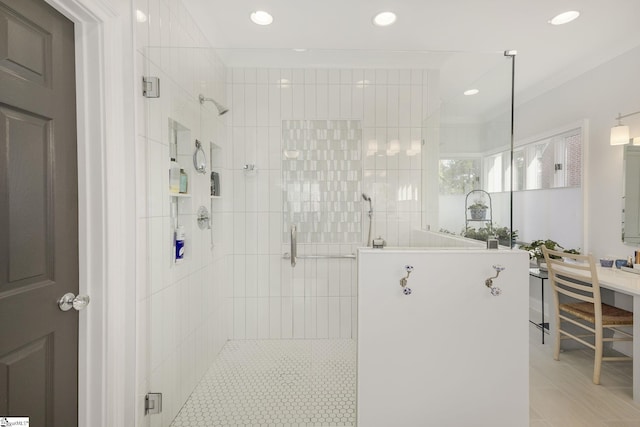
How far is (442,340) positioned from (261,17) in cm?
220

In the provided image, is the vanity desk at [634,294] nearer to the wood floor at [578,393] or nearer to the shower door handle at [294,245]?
the wood floor at [578,393]

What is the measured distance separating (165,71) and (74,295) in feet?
3.57

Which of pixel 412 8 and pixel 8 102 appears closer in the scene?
pixel 8 102

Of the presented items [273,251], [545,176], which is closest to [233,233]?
[273,251]

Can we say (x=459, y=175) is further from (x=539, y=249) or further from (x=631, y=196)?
(x=539, y=249)

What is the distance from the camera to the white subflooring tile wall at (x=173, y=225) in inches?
56.4

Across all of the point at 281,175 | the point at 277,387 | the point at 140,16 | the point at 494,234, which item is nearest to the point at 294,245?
the point at 281,175

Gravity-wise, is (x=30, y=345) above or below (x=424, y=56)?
below

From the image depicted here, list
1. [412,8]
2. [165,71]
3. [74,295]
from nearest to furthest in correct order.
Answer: [74,295] < [165,71] < [412,8]

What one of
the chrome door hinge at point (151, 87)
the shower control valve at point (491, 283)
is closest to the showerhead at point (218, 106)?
the chrome door hinge at point (151, 87)

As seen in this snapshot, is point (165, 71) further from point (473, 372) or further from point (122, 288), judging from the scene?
point (473, 372)

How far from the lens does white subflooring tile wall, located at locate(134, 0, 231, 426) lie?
1433 millimetres

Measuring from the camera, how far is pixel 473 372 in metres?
1.58

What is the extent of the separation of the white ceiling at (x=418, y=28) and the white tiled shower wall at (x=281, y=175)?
134 millimetres
